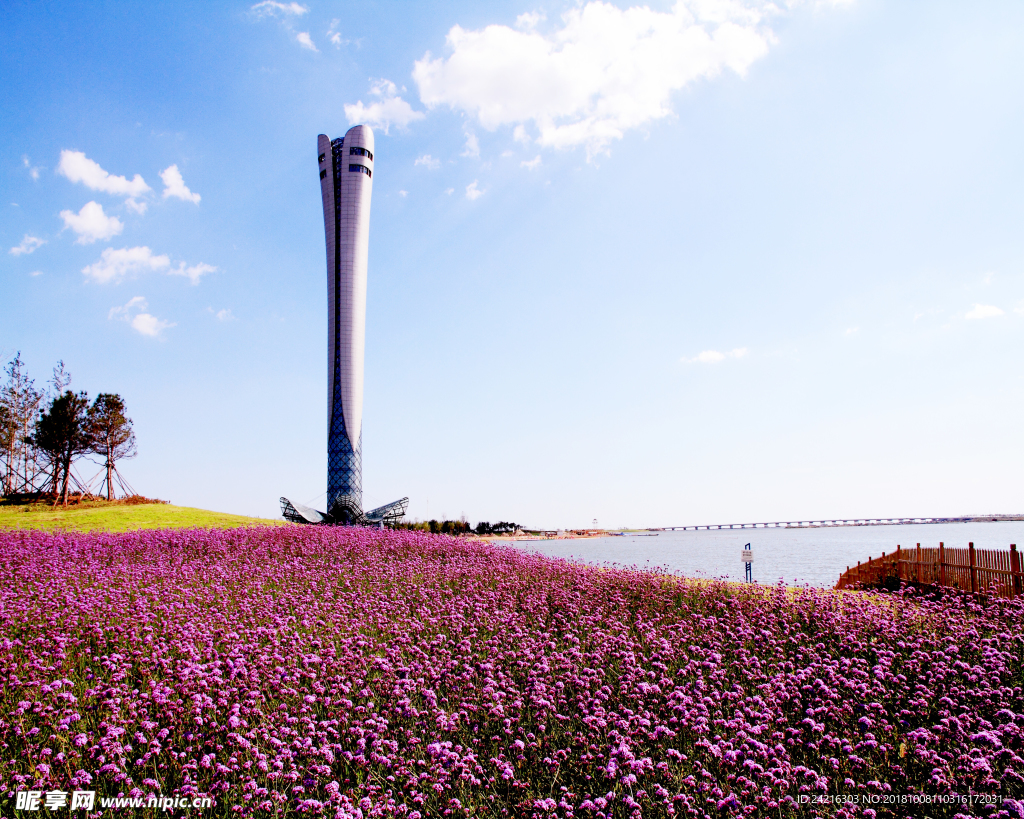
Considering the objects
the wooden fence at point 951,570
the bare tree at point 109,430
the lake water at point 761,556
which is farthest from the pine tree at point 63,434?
the wooden fence at point 951,570

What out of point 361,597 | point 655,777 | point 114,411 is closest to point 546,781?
point 655,777

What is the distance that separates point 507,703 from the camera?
5.11 meters

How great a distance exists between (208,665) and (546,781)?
3.44 metres

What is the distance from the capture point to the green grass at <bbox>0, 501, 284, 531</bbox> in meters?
25.9

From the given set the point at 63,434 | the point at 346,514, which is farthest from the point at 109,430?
the point at 346,514

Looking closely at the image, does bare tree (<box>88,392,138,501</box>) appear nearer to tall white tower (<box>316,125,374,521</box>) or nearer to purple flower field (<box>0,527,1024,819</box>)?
tall white tower (<box>316,125,374,521</box>)

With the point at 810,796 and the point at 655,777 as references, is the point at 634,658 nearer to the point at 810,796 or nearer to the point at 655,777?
the point at 655,777

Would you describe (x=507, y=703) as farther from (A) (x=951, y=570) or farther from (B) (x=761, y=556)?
(B) (x=761, y=556)

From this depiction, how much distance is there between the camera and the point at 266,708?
5012 millimetres

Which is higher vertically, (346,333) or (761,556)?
(346,333)

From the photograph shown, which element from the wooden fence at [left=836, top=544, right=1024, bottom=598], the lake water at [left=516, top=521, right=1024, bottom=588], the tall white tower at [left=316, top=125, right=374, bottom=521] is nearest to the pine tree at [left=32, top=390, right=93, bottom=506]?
the tall white tower at [left=316, top=125, right=374, bottom=521]

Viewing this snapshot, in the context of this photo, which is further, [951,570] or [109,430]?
[109,430]

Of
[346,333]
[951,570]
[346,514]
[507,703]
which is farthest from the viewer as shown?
[346,333]

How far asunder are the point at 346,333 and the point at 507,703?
5133 centimetres
